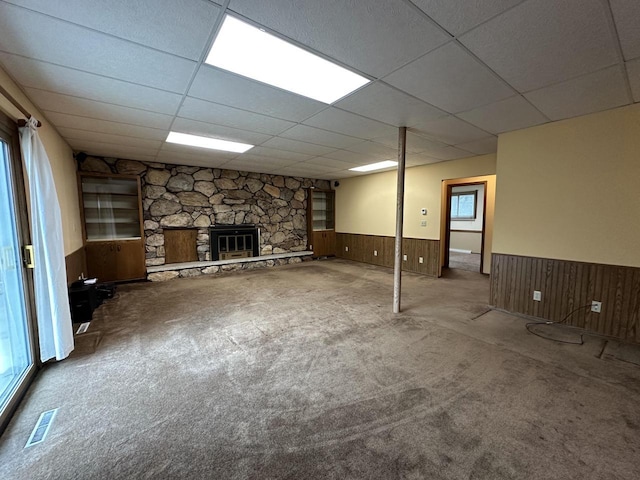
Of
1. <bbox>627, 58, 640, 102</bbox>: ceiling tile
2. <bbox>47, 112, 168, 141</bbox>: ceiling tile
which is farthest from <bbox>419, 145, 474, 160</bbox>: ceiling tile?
<bbox>47, 112, 168, 141</bbox>: ceiling tile

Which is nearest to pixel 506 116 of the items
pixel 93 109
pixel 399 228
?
pixel 399 228

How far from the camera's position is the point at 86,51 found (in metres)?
1.75

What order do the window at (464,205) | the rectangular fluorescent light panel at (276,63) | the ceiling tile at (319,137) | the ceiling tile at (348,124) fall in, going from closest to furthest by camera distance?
1. the rectangular fluorescent light panel at (276,63)
2. the ceiling tile at (348,124)
3. the ceiling tile at (319,137)
4. the window at (464,205)

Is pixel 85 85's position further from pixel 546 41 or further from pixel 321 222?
pixel 321 222

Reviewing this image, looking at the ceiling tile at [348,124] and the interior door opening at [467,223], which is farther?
the interior door opening at [467,223]

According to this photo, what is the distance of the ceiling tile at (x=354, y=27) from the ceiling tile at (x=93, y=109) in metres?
2.03

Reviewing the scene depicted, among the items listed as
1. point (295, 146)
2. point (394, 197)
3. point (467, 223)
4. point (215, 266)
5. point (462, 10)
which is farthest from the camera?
point (467, 223)

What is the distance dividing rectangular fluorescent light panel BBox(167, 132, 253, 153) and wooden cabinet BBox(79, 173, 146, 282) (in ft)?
6.55

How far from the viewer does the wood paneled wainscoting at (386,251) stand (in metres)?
5.74

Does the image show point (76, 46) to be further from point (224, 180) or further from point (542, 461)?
point (224, 180)

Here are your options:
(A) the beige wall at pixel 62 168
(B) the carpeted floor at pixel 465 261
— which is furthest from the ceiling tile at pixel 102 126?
(B) the carpeted floor at pixel 465 261

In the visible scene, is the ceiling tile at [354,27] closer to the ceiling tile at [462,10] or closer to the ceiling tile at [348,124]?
the ceiling tile at [462,10]

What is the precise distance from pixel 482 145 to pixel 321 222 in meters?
4.95

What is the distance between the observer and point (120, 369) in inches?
88.4
